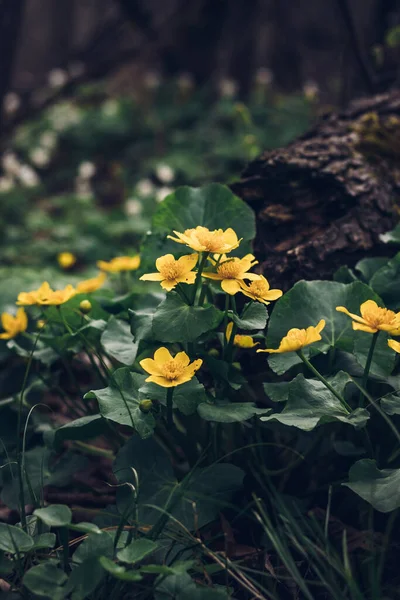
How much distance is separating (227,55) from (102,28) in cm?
254

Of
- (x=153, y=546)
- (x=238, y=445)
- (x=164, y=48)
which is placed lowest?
(x=238, y=445)

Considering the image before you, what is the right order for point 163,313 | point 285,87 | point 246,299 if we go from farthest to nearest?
1. point 285,87
2. point 246,299
3. point 163,313

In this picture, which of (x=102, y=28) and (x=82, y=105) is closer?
(x=102, y=28)

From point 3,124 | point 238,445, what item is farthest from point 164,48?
point 238,445

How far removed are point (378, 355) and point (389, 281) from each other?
0.28 m

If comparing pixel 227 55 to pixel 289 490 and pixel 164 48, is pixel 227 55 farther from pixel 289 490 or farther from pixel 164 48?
pixel 289 490

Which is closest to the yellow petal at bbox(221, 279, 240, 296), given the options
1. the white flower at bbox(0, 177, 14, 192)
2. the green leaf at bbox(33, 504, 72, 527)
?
the green leaf at bbox(33, 504, 72, 527)

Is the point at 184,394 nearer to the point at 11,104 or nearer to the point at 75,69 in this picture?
the point at 11,104

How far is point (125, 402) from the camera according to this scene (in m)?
1.13

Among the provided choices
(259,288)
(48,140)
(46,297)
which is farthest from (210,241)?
(48,140)

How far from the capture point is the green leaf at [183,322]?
1.17 metres

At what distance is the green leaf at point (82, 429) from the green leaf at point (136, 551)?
1.06 ft

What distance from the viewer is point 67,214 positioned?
4262 millimetres

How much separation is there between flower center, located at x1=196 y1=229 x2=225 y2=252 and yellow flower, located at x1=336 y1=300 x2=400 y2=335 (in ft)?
0.93
